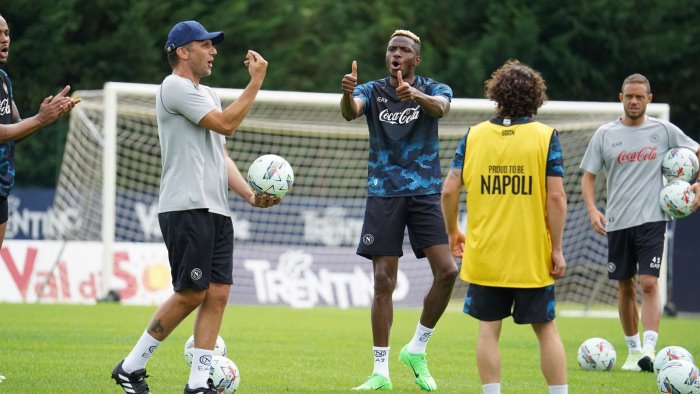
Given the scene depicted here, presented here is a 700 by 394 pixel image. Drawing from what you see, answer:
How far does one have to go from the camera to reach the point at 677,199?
9562mm

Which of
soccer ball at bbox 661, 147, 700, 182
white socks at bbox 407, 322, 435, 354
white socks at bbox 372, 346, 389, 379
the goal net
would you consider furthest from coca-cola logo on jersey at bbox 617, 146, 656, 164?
the goal net

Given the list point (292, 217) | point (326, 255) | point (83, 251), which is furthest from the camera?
point (292, 217)

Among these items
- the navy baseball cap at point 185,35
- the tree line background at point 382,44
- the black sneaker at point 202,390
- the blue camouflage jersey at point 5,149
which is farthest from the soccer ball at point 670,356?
the tree line background at point 382,44

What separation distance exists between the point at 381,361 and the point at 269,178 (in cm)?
171

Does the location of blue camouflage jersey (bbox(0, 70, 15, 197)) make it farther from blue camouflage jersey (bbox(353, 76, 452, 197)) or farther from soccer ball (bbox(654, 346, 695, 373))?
soccer ball (bbox(654, 346, 695, 373))

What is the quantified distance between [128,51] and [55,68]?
1.79 m

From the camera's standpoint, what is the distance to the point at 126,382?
22.3 feet

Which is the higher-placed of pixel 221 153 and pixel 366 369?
pixel 221 153

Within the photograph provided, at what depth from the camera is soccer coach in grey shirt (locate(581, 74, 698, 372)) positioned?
9.59m

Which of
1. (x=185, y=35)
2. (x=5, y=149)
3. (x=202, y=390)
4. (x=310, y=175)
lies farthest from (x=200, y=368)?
(x=310, y=175)

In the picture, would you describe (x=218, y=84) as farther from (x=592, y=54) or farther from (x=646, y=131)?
(x=646, y=131)

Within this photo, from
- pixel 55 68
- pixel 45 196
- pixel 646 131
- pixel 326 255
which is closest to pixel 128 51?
pixel 55 68

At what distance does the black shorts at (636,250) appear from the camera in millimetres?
9555

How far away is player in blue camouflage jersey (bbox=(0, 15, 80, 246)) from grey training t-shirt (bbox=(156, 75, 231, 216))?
80 cm
